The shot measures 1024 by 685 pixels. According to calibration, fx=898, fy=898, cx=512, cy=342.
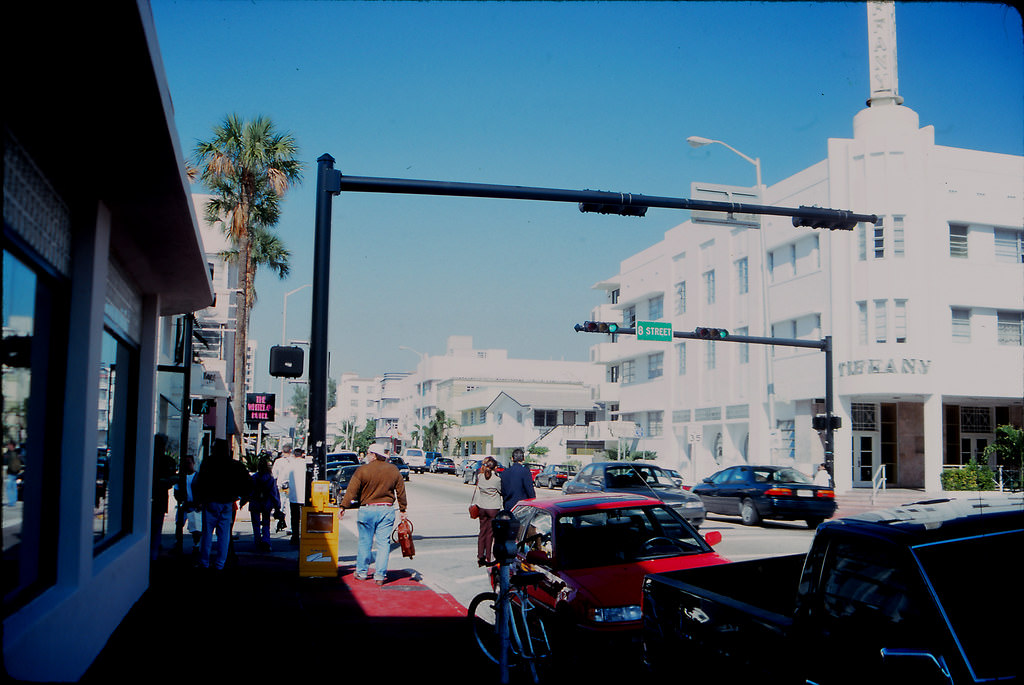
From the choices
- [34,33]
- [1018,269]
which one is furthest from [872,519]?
[1018,269]

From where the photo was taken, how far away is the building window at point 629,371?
5262 centimetres

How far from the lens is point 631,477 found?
67.1 ft

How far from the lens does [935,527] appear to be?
3.88 m

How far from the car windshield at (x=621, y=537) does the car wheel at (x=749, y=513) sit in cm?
1287

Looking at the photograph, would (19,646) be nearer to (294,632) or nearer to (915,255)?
(294,632)

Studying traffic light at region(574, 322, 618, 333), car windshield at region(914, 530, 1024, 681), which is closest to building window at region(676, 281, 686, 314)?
traffic light at region(574, 322, 618, 333)

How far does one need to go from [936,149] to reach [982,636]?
33.5 m

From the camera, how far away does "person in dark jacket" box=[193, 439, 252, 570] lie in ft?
38.7

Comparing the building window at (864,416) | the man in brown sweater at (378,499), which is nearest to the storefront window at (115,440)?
the man in brown sweater at (378,499)

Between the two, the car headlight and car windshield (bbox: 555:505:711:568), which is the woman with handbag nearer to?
car windshield (bbox: 555:505:711:568)

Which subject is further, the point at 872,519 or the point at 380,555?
the point at 380,555

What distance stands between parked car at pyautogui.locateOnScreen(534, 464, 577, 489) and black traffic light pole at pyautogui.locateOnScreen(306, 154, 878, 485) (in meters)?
33.0

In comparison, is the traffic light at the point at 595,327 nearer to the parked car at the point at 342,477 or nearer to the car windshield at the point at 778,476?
the car windshield at the point at 778,476

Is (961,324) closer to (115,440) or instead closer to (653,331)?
(653,331)
